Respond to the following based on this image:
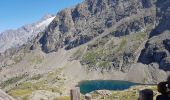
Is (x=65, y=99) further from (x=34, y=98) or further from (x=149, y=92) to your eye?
(x=149, y=92)

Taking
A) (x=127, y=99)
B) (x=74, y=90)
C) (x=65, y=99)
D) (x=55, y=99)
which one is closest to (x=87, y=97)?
(x=74, y=90)

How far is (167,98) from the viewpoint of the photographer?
21.6 feet

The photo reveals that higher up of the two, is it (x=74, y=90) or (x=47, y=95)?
(x=74, y=90)

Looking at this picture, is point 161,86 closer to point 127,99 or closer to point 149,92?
point 149,92

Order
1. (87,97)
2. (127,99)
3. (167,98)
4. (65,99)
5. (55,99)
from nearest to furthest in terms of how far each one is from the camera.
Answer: (167,98) → (87,97) → (65,99) → (55,99) → (127,99)

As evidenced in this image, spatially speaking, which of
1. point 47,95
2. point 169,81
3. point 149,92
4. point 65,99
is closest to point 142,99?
point 149,92

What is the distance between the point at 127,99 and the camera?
198125 millimetres

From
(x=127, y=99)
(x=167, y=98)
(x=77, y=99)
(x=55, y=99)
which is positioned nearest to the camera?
(x=167, y=98)

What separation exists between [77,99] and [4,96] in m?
1.50

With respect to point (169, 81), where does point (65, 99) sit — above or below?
below

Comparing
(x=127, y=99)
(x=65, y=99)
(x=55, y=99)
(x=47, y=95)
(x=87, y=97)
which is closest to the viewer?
(x=87, y=97)

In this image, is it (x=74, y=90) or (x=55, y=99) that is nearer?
(x=74, y=90)

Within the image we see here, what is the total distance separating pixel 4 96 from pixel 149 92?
293 centimetres

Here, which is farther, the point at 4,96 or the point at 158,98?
the point at 4,96
